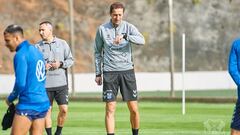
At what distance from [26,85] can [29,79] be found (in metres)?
0.08

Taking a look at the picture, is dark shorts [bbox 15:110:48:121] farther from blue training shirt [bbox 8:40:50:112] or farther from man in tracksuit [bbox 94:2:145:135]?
man in tracksuit [bbox 94:2:145:135]

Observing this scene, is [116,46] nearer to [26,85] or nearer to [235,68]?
[235,68]

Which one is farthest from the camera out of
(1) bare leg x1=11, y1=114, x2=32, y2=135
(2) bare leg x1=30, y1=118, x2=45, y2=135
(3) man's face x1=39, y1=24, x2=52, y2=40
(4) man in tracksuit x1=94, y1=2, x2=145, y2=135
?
(3) man's face x1=39, y1=24, x2=52, y2=40

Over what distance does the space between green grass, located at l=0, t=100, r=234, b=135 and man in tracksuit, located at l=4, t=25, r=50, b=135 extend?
7.37 metres

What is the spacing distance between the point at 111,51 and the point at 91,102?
680 inches

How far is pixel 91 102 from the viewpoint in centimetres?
3294

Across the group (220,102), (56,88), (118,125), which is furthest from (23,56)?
(220,102)

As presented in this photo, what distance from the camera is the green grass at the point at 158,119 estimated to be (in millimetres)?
19141

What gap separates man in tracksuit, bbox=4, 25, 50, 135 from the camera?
10.8 m

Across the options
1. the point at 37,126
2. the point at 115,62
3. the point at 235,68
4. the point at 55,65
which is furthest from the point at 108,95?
the point at 37,126

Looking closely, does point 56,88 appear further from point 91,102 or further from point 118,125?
point 91,102

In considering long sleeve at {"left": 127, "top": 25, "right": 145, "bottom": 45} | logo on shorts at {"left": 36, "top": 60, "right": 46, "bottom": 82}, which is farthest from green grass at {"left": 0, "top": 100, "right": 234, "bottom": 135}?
logo on shorts at {"left": 36, "top": 60, "right": 46, "bottom": 82}

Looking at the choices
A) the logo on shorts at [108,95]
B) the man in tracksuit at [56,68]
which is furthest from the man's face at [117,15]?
the man in tracksuit at [56,68]

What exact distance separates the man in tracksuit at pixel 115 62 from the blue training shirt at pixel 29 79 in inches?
182
